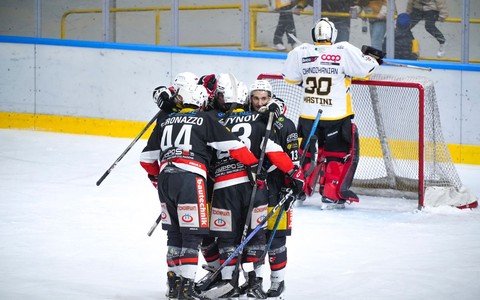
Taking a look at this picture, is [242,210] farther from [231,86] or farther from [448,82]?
[448,82]

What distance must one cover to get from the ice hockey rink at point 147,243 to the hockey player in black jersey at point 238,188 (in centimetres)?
41

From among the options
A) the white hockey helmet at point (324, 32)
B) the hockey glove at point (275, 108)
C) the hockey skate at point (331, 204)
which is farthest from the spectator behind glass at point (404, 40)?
the hockey glove at point (275, 108)

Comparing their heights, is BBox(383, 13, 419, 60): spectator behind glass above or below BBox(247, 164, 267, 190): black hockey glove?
above

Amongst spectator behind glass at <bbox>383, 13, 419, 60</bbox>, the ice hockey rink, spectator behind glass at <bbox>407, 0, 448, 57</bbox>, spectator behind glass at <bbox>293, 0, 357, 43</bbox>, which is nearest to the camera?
the ice hockey rink

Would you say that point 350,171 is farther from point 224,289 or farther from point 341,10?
point 224,289

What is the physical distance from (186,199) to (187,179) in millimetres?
101

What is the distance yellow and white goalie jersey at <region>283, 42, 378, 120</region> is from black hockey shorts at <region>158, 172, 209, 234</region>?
2715mm

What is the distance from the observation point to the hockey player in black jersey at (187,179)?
5344 mm

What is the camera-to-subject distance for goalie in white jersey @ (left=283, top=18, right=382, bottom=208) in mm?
7938

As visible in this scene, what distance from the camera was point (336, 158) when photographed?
319 inches

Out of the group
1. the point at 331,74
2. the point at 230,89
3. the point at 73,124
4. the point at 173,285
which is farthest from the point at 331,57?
the point at 73,124

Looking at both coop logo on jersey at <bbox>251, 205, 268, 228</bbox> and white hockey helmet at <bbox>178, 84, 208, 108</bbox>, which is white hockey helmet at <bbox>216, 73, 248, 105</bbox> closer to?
white hockey helmet at <bbox>178, 84, 208, 108</bbox>

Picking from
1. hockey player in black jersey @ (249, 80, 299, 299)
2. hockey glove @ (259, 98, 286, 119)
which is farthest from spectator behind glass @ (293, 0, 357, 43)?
hockey glove @ (259, 98, 286, 119)

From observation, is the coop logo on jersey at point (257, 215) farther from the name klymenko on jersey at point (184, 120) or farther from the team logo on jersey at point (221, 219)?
the name klymenko on jersey at point (184, 120)
